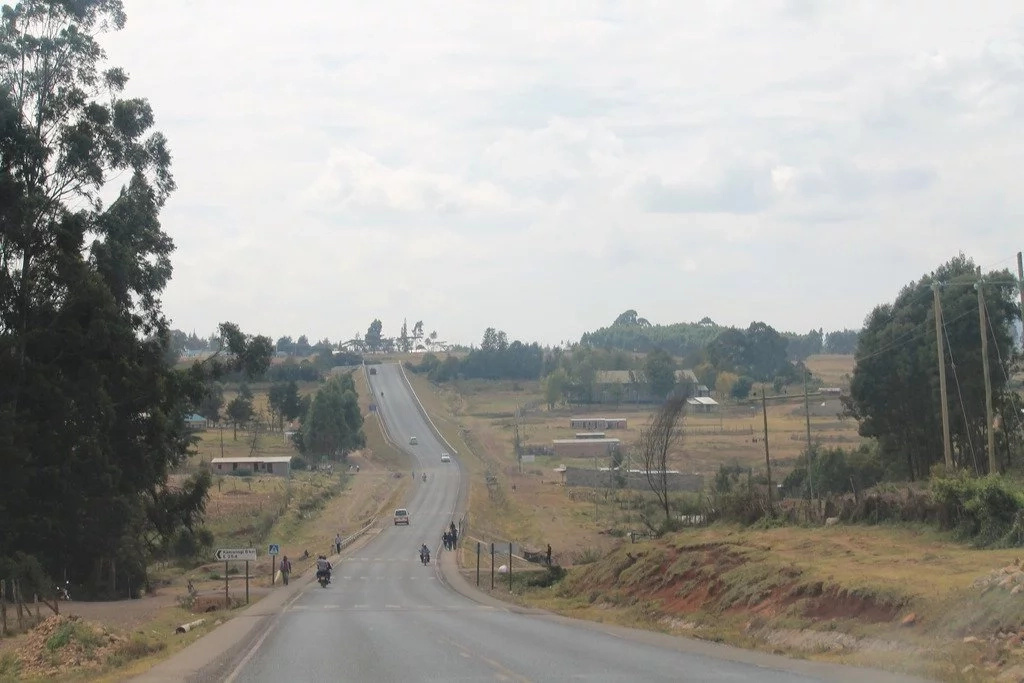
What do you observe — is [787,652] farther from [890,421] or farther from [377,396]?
[377,396]

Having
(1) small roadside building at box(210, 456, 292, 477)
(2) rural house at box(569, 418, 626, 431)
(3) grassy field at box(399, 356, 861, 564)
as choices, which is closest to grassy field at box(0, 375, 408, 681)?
(1) small roadside building at box(210, 456, 292, 477)

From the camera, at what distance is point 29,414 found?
128ft

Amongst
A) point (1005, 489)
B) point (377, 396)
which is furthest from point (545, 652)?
point (377, 396)

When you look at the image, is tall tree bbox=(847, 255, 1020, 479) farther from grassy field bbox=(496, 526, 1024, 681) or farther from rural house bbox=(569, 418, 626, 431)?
rural house bbox=(569, 418, 626, 431)

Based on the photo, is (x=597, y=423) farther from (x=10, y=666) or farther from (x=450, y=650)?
(x=10, y=666)

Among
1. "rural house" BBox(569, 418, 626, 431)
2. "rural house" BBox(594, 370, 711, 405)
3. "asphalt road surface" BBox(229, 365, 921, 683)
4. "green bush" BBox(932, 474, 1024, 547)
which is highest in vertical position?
"rural house" BBox(594, 370, 711, 405)

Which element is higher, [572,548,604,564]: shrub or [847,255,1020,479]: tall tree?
[847,255,1020,479]: tall tree

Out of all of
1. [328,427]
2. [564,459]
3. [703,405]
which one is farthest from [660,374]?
[328,427]

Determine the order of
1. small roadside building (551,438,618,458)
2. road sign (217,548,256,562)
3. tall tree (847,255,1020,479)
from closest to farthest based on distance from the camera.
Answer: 1. road sign (217,548,256,562)
2. tall tree (847,255,1020,479)
3. small roadside building (551,438,618,458)

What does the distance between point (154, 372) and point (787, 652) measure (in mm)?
30554

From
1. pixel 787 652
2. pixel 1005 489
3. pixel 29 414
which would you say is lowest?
pixel 787 652

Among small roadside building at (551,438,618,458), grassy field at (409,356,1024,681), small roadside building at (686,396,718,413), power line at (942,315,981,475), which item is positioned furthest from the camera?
small roadside building at (686,396,718,413)

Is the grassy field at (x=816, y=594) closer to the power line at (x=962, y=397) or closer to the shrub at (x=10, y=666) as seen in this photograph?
the shrub at (x=10, y=666)

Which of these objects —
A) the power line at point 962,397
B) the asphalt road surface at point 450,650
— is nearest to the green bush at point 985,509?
the asphalt road surface at point 450,650
